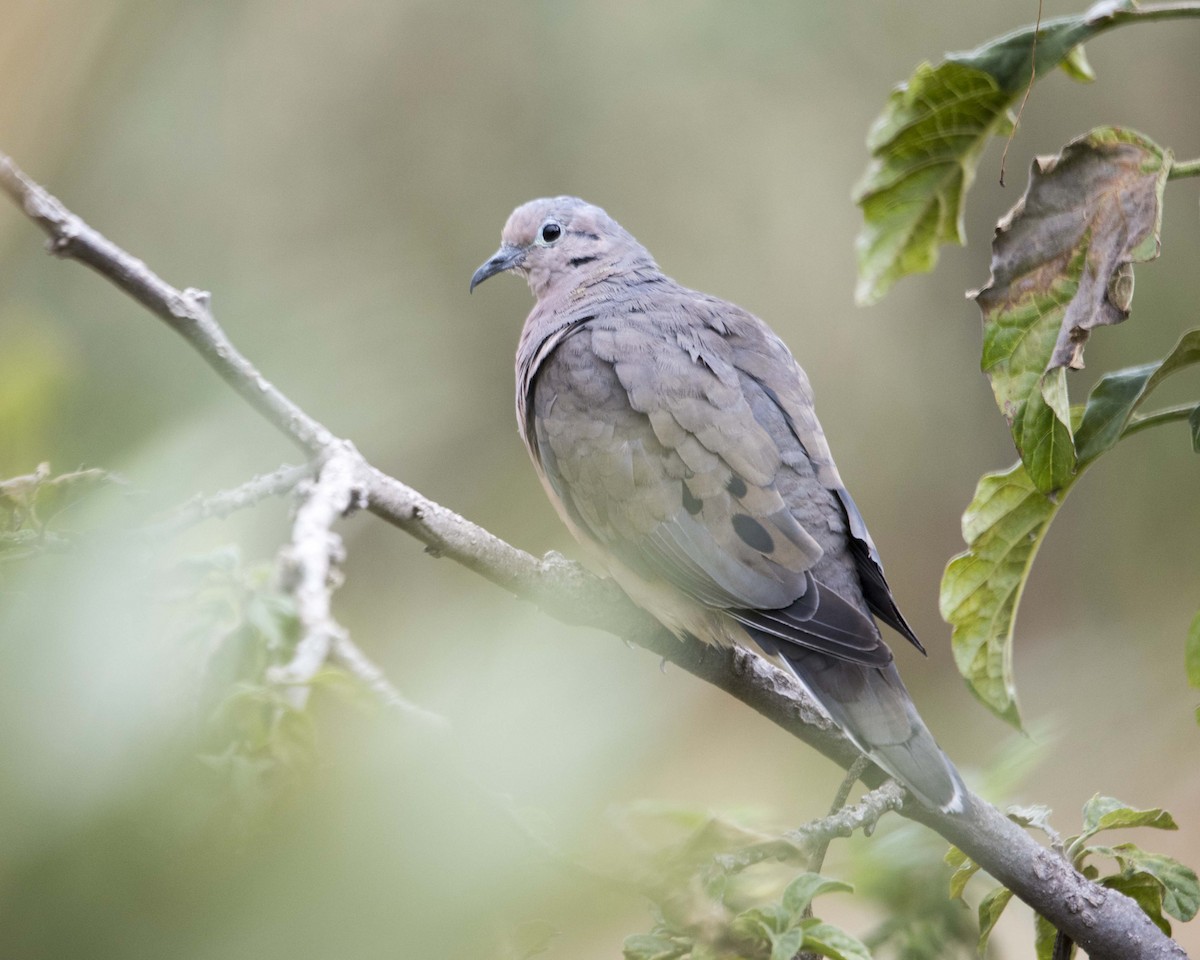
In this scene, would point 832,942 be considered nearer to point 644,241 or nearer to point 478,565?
point 478,565

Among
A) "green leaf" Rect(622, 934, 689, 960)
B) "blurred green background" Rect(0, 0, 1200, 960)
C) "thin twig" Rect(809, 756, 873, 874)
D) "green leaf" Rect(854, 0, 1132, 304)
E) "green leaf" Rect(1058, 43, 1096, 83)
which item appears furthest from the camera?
"blurred green background" Rect(0, 0, 1200, 960)

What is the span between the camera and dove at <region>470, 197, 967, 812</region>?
1988 millimetres

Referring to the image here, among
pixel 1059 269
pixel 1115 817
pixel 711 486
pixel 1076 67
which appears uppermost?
pixel 1076 67

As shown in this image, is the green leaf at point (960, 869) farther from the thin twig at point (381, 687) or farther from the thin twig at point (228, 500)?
the thin twig at point (228, 500)

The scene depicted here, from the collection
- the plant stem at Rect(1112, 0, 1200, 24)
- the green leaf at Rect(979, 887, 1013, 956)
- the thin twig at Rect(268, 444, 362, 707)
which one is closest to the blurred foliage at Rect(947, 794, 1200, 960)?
the green leaf at Rect(979, 887, 1013, 956)

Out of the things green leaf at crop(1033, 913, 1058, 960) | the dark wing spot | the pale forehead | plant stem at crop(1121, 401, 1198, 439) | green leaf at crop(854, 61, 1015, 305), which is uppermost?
the pale forehead

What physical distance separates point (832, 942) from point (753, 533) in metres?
1.13

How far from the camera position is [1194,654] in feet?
4.87

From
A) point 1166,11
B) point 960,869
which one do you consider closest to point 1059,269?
point 1166,11

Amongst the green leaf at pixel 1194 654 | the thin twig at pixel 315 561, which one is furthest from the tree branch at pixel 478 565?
the green leaf at pixel 1194 654

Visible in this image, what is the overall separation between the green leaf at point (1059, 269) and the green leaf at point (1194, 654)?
0.29m

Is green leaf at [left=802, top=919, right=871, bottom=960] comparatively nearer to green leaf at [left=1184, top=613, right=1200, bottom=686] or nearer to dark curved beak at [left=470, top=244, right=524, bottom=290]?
green leaf at [left=1184, top=613, right=1200, bottom=686]

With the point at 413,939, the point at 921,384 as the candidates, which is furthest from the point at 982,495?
the point at 921,384

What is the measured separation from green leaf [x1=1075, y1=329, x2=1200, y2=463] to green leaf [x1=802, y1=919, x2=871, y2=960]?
75 centimetres
